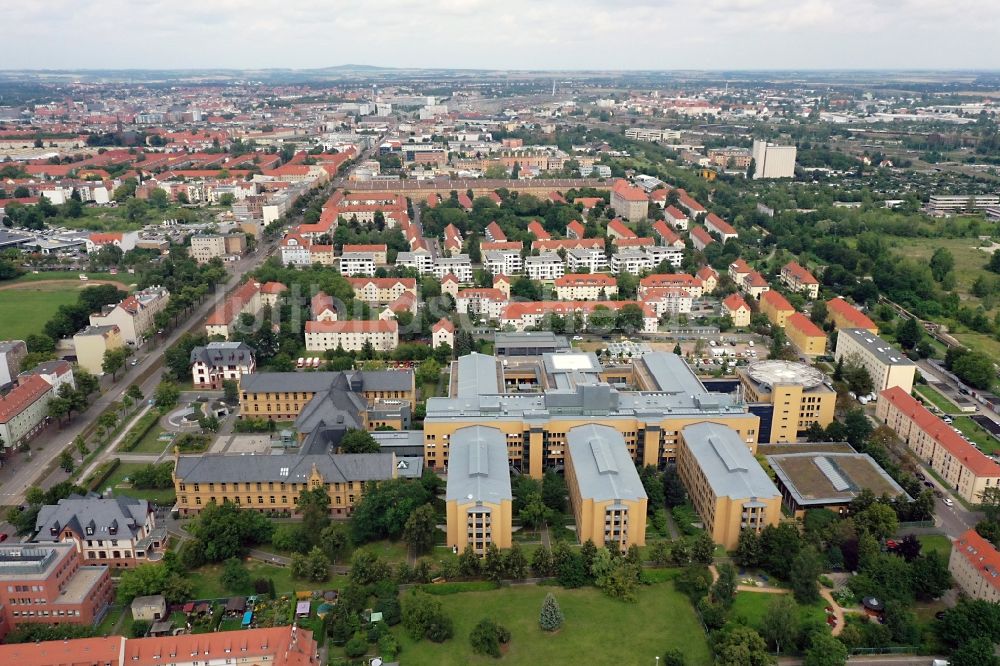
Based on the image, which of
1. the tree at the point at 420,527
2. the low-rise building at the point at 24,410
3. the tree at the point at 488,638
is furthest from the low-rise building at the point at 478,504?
the low-rise building at the point at 24,410

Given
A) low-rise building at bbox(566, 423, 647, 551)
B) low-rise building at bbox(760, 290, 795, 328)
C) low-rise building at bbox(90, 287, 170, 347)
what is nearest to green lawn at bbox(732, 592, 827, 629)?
low-rise building at bbox(566, 423, 647, 551)

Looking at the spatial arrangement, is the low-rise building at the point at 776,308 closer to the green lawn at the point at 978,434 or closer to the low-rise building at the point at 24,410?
the green lawn at the point at 978,434

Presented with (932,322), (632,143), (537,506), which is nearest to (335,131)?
(632,143)

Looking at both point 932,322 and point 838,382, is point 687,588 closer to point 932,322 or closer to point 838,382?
point 838,382

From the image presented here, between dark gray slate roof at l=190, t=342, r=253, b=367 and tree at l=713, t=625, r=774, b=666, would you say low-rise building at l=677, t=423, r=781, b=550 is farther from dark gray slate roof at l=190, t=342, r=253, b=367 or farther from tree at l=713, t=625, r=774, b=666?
dark gray slate roof at l=190, t=342, r=253, b=367

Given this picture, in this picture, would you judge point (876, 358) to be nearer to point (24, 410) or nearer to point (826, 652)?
point (826, 652)

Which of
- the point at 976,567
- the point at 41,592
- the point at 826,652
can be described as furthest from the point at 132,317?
the point at 976,567
